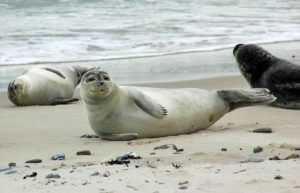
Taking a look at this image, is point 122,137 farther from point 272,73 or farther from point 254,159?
point 272,73

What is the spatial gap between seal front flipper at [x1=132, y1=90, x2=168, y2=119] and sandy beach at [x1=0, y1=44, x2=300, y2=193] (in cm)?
21

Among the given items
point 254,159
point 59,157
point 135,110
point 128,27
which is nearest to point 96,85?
point 135,110

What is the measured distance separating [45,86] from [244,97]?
301 cm

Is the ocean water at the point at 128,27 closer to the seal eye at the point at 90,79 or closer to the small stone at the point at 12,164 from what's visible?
the seal eye at the point at 90,79

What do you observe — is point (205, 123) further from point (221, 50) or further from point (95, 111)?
point (221, 50)

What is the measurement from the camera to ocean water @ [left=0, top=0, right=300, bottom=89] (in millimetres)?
12250

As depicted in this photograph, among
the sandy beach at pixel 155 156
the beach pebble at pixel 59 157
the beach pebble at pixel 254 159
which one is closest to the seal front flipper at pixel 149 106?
the sandy beach at pixel 155 156

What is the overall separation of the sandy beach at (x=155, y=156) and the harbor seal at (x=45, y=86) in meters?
0.21

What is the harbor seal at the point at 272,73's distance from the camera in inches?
318

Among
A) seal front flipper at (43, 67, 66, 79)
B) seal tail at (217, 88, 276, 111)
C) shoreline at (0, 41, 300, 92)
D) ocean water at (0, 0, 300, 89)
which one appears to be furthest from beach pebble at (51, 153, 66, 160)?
ocean water at (0, 0, 300, 89)

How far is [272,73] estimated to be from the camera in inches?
332

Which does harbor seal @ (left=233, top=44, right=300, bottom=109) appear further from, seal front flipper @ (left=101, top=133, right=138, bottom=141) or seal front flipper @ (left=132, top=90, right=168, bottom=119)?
seal front flipper @ (left=101, top=133, right=138, bottom=141)

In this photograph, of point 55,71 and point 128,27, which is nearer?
point 55,71

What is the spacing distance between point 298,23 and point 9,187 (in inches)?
485
